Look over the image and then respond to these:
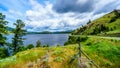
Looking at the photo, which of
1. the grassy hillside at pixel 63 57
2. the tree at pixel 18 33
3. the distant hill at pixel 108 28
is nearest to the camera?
the grassy hillside at pixel 63 57

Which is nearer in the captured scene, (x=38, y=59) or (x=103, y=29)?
(x=38, y=59)

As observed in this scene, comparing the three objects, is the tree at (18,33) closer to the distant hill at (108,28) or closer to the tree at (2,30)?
the tree at (2,30)

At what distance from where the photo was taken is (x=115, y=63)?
71.9ft

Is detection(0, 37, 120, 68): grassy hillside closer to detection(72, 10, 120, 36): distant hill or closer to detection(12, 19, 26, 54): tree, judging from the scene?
detection(72, 10, 120, 36): distant hill

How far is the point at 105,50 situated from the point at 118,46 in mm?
2141

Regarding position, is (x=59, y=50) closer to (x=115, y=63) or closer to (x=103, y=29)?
(x=115, y=63)

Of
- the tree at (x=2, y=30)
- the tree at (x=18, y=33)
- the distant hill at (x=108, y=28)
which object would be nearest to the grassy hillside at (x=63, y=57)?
the tree at (x=2, y=30)

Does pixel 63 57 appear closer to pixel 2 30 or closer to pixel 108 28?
pixel 2 30

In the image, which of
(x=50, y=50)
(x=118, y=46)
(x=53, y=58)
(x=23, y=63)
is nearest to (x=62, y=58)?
(x=53, y=58)

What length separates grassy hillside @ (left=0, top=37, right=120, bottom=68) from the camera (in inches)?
863

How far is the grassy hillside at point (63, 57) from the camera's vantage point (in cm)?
2193

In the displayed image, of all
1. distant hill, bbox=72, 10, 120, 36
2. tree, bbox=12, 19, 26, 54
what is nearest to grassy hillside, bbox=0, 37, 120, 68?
distant hill, bbox=72, 10, 120, 36

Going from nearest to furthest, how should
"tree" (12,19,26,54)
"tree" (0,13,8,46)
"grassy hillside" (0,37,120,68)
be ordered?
→ "grassy hillside" (0,37,120,68)
"tree" (0,13,8,46)
"tree" (12,19,26,54)

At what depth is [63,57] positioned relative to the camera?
2300cm
